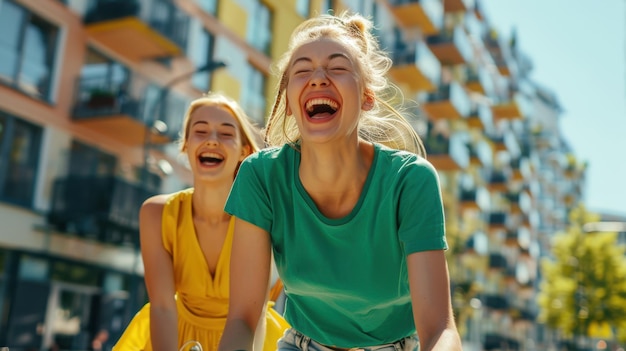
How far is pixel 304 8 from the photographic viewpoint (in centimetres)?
2692

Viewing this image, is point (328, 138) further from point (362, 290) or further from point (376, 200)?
point (362, 290)

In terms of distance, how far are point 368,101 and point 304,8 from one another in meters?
25.1

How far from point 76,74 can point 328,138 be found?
17321 mm

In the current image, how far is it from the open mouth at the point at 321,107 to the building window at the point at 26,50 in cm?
1530

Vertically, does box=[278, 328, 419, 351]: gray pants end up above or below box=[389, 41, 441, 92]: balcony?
below

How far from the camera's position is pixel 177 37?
20.0 metres

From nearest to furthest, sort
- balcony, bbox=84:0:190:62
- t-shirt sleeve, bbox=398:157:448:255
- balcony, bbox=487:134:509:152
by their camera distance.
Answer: t-shirt sleeve, bbox=398:157:448:255, balcony, bbox=84:0:190:62, balcony, bbox=487:134:509:152

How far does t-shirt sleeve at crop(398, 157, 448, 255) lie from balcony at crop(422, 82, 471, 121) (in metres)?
34.5

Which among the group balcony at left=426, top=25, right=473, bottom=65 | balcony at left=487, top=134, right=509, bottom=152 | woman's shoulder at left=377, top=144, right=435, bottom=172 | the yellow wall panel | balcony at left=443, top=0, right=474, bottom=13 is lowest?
woman's shoulder at left=377, top=144, right=435, bottom=172

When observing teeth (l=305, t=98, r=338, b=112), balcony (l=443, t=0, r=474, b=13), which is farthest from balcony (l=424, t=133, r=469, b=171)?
teeth (l=305, t=98, r=338, b=112)

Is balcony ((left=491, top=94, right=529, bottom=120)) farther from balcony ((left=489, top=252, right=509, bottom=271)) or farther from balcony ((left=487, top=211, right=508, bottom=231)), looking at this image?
balcony ((left=489, top=252, right=509, bottom=271))

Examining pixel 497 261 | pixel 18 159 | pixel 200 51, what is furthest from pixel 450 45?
pixel 18 159

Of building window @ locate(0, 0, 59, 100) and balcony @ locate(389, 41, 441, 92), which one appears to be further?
balcony @ locate(389, 41, 441, 92)

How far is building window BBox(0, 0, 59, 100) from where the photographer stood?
16016 mm
